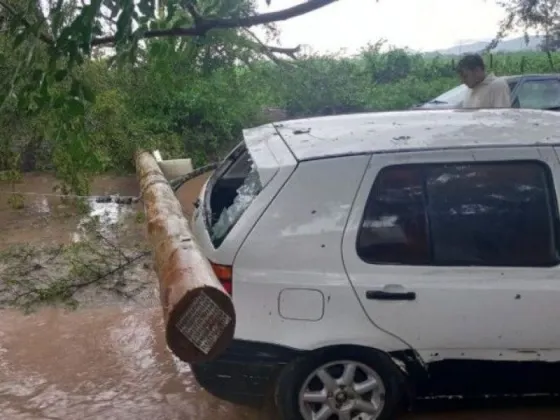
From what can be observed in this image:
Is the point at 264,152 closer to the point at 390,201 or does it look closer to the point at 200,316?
the point at 390,201

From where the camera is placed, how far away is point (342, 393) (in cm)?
392

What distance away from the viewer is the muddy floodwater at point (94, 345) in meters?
4.89

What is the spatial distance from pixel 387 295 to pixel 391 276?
0.10m

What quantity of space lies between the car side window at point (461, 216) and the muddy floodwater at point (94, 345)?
872 mm

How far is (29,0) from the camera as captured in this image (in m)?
4.00

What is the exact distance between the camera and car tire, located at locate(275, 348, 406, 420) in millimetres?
3881

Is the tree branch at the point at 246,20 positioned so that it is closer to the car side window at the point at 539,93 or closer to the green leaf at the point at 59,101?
the green leaf at the point at 59,101

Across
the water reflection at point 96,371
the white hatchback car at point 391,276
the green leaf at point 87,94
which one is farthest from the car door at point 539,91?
the green leaf at point 87,94

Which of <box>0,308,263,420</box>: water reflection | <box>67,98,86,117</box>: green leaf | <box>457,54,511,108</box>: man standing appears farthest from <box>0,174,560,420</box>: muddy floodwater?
<box>457,54,511,108</box>: man standing

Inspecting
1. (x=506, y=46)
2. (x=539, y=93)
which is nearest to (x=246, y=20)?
(x=539, y=93)

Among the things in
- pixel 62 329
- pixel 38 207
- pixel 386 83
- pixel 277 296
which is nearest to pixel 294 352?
pixel 277 296

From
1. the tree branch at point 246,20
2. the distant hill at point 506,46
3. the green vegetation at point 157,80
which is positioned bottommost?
the distant hill at point 506,46

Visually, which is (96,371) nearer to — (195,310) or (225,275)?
(225,275)

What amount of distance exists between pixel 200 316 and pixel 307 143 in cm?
138
